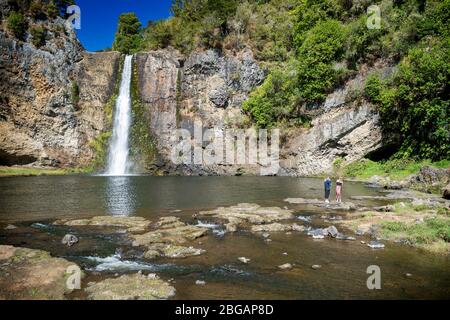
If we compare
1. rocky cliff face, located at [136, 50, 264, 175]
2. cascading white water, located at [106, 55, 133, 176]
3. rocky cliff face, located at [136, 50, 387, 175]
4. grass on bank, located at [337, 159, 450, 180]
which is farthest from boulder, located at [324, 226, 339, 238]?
cascading white water, located at [106, 55, 133, 176]

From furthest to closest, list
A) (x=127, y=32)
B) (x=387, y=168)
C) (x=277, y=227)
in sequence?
(x=127, y=32), (x=387, y=168), (x=277, y=227)

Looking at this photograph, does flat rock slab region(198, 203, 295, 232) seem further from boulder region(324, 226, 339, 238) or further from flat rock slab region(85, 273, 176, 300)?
flat rock slab region(85, 273, 176, 300)

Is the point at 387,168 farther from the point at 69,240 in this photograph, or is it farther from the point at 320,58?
the point at 69,240

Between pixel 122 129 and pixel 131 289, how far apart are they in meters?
54.7

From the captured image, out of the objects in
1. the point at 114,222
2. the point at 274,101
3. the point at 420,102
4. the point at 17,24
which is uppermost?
the point at 17,24

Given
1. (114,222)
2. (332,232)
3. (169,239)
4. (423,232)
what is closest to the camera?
(169,239)

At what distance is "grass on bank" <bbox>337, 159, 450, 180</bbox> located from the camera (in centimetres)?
3781

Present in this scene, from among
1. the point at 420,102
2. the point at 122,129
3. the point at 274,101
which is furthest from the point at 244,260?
the point at 122,129

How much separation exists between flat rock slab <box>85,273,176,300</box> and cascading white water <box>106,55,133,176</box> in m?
49.3

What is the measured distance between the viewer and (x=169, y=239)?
1508cm

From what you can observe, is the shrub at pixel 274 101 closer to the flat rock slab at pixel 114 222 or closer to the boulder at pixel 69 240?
the flat rock slab at pixel 114 222

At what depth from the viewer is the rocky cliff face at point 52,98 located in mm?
54969

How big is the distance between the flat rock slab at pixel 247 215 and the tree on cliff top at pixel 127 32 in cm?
6403
